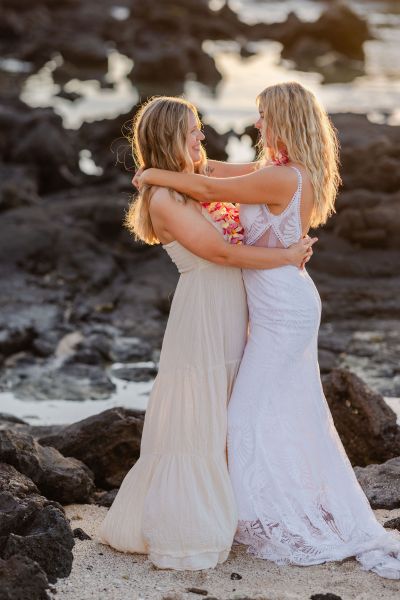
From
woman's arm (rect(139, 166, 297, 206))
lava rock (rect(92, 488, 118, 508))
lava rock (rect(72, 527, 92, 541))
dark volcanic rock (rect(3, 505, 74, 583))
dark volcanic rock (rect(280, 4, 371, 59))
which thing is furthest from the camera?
dark volcanic rock (rect(280, 4, 371, 59))

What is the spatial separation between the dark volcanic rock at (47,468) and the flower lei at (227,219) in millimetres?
1819

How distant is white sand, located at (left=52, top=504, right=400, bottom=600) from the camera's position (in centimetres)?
519

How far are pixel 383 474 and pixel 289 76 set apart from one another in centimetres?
3023

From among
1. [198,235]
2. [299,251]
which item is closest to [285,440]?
[299,251]

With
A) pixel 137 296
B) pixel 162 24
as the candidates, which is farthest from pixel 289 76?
pixel 137 296

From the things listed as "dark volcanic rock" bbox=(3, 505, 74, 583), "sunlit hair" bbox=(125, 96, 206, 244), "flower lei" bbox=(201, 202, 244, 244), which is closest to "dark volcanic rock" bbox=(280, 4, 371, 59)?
"flower lei" bbox=(201, 202, 244, 244)

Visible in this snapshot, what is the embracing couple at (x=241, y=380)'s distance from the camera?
5504mm

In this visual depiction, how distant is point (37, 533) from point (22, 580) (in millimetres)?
520

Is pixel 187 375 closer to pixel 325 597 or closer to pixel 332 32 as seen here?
pixel 325 597

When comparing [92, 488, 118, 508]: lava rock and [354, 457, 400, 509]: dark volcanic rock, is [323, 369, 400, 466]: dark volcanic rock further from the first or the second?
[92, 488, 118, 508]: lava rock

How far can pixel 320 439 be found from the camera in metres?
5.71

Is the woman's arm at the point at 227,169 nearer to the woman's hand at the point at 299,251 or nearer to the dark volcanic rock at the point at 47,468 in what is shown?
the woman's hand at the point at 299,251

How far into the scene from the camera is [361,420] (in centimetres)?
831

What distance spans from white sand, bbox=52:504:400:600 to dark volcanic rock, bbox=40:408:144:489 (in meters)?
1.93
